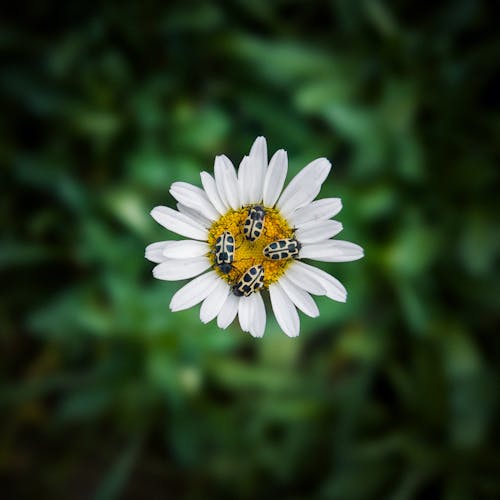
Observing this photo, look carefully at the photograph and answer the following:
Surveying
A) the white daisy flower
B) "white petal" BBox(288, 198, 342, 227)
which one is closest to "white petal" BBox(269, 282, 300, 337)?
the white daisy flower

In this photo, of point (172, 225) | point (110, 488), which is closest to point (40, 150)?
point (110, 488)

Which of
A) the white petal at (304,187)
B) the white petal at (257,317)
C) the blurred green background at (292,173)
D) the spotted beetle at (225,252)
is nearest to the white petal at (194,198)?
the spotted beetle at (225,252)

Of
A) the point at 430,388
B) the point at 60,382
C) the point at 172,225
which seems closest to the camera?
the point at 172,225

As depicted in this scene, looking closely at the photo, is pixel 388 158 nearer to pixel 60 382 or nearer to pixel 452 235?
pixel 452 235

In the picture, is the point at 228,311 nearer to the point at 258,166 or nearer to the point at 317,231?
the point at 317,231

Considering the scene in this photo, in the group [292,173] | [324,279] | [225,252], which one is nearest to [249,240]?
[225,252]

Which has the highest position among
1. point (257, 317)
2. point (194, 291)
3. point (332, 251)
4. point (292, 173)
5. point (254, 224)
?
point (292, 173)

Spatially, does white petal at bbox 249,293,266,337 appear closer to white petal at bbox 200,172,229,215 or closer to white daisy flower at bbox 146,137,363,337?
white daisy flower at bbox 146,137,363,337
